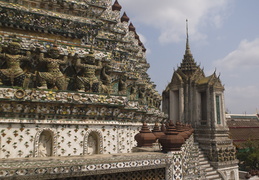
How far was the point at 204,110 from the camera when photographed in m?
24.1

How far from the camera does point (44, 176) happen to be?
12.7ft

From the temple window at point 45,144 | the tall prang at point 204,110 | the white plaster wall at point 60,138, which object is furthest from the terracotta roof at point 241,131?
the temple window at point 45,144

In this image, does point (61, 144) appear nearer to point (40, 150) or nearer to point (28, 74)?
point (40, 150)

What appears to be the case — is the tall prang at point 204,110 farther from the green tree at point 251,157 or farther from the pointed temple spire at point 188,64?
the green tree at point 251,157

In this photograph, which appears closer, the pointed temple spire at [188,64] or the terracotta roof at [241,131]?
the pointed temple spire at [188,64]

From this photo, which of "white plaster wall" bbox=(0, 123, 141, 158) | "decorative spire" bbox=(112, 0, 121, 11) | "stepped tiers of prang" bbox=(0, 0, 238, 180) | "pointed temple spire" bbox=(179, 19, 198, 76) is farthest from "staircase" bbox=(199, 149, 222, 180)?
"decorative spire" bbox=(112, 0, 121, 11)

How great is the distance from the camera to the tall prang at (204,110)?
21031 millimetres

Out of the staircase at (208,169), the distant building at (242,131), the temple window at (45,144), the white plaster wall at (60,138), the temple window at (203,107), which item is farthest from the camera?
the distant building at (242,131)

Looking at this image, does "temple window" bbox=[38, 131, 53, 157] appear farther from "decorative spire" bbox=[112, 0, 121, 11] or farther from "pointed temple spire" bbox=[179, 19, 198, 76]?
"pointed temple spire" bbox=[179, 19, 198, 76]

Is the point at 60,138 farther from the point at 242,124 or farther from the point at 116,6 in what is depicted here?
the point at 242,124

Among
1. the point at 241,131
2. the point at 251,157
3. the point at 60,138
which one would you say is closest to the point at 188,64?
the point at 251,157

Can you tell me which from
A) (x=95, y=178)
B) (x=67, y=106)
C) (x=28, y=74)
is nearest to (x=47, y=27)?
(x=28, y=74)

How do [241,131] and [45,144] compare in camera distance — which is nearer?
[45,144]

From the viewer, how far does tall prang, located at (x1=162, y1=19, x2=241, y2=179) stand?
21031mm
